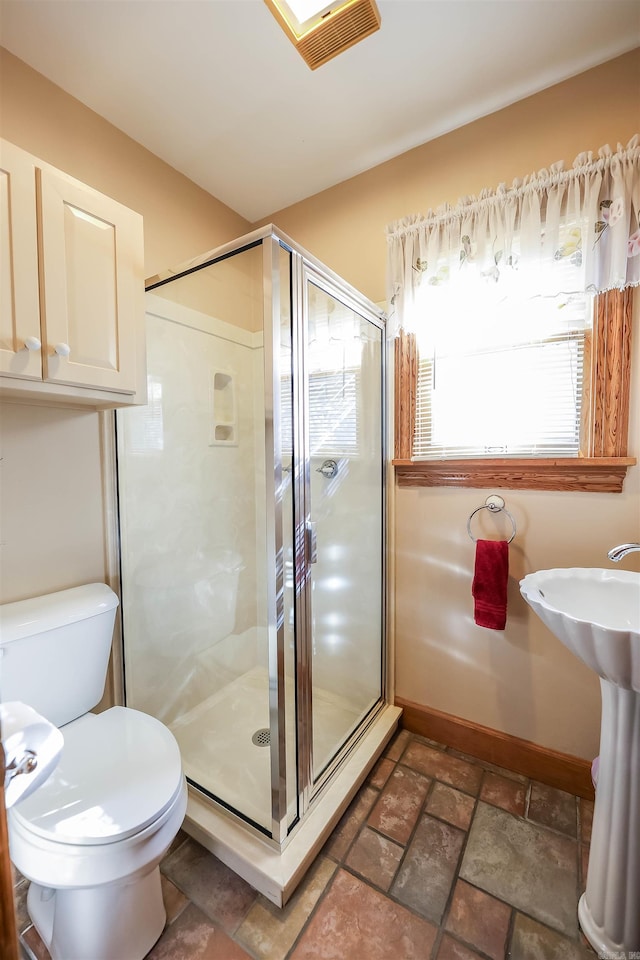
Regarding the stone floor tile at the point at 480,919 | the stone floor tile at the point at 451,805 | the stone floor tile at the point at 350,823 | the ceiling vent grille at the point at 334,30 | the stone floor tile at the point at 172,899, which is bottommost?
the stone floor tile at the point at 172,899

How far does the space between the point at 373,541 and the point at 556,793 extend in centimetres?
119

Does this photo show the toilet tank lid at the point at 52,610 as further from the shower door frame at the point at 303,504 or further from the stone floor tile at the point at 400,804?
the stone floor tile at the point at 400,804

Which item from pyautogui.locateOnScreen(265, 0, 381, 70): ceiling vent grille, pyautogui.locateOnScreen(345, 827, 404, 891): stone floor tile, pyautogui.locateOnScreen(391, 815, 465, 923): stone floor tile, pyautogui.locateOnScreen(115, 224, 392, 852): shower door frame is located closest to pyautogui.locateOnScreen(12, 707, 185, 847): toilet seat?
pyautogui.locateOnScreen(115, 224, 392, 852): shower door frame

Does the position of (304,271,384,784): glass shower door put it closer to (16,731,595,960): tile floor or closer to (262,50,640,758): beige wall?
(262,50,640,758): beige wall

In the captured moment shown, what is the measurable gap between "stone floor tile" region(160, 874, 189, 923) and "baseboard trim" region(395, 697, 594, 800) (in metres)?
1.08

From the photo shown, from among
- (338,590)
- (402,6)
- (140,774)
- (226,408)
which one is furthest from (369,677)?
(402,6)

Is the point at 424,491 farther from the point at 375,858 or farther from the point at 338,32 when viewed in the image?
the point at 338,32

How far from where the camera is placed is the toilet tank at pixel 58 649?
3.72ft

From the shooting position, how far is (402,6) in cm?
118

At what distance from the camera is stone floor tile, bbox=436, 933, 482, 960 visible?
1013mm

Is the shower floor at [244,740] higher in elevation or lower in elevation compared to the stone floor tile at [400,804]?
higher

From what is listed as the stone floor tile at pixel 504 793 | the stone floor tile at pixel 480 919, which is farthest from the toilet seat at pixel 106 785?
the stone floor tile at pixel 504 793

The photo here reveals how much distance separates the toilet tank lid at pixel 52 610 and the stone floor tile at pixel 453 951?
4.50 ft

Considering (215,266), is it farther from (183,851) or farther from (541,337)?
(183,851)
